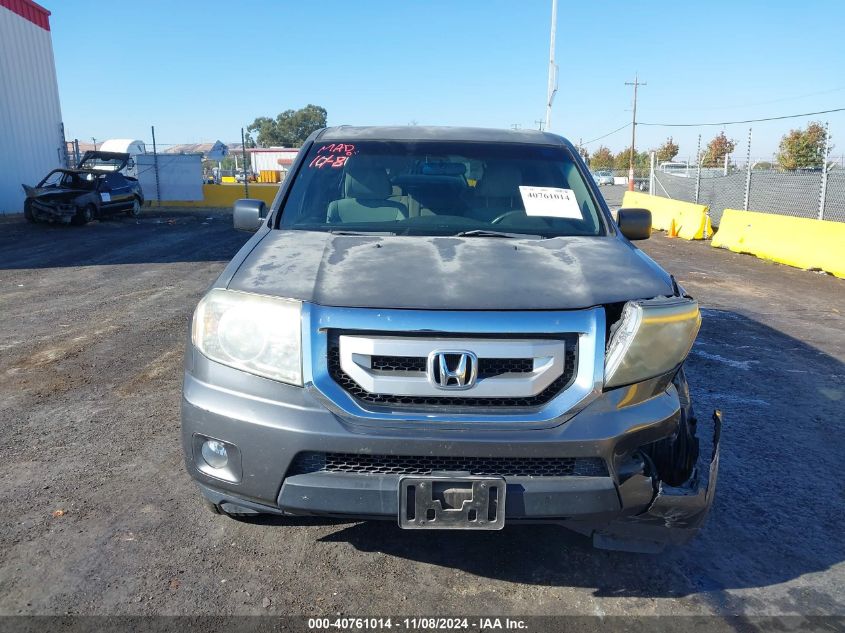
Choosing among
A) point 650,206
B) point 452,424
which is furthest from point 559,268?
point 650,206

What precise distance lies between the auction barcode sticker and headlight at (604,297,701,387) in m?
1.19

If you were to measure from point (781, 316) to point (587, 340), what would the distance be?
6.70 meters

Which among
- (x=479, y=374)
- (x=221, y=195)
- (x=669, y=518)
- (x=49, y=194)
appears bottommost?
(x=669, y=518)

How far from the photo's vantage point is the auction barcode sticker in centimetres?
366

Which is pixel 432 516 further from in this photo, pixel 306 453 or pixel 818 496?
pixel 818 496

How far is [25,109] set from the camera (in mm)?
22438

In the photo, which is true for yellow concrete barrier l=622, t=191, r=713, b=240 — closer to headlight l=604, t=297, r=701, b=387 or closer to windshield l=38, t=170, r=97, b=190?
headlight l=604, t=297, r=701, b=387

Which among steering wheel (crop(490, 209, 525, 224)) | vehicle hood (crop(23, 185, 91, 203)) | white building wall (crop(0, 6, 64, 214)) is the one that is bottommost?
vehicle hood (crop(23, 185, 91, 203))

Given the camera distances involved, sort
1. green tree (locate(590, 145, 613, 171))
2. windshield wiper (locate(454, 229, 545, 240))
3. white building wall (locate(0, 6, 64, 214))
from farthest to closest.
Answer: green tree (locate(590, 145, 613, 171)) < white building wall (locate(0, 6, 64, 214)) < windshield wiper (locate(454, 229, 545, 240))

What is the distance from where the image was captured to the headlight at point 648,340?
2422mm

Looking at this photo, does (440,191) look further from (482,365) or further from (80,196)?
(80,196)

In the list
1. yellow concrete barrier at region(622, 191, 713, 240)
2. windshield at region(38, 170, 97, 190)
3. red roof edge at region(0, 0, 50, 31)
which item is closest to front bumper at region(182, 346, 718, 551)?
yellow concrete barrier at region(622, 191, 713, 240)

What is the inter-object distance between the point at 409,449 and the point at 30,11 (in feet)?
88.1

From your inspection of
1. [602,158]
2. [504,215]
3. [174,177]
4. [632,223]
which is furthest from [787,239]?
[602,158]
